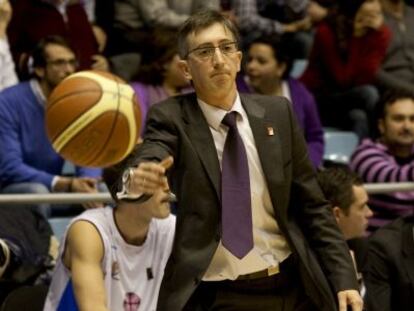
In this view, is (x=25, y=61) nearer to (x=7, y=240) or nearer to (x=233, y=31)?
(x=7, y=240)

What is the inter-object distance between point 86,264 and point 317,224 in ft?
2.76

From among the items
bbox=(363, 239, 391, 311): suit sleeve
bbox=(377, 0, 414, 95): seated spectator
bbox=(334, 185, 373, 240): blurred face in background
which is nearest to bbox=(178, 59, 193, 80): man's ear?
bbox=(334, 185, 373, 240): blurred face in background

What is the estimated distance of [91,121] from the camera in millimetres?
4160

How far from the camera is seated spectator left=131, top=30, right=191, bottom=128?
5.79m

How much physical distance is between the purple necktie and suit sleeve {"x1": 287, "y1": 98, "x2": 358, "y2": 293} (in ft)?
0.51

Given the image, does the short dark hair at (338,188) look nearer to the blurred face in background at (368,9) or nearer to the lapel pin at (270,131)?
the lapel pin at (270,131)

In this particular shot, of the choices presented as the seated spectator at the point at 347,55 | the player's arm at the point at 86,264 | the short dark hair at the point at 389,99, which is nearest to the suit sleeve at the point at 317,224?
the player's arm at the point at 86,264

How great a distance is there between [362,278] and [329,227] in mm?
1430

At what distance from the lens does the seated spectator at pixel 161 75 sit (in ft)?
19.0

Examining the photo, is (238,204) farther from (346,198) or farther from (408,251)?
(408,251)

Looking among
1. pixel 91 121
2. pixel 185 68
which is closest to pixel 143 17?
pixel 91 121

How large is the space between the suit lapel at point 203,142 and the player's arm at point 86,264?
0.69 metres

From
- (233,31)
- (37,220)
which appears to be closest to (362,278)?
(37,220)

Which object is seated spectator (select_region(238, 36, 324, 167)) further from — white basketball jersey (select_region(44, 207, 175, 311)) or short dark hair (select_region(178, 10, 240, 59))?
short dark hair (select_region(178, 10, 240, 59))
